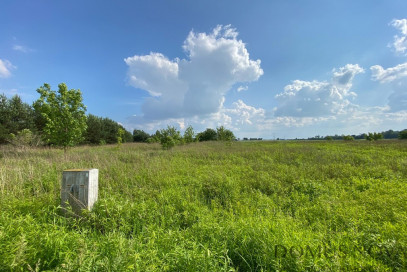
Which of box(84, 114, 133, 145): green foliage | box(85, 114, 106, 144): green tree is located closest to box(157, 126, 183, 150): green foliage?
box(84, 114, 133, 145): green foliage

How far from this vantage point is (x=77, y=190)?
2.90m

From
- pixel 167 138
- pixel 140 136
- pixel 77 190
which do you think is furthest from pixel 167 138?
pixel 140 136

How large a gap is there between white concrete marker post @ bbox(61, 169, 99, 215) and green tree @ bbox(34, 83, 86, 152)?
1084 centimetres

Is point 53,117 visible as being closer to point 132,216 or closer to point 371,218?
point 132,216

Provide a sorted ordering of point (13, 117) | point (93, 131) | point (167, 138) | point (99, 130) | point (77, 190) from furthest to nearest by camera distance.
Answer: point (99, 130) < point (93, 131) < point (13, 117) < point (167, 138) < point (77, 190)

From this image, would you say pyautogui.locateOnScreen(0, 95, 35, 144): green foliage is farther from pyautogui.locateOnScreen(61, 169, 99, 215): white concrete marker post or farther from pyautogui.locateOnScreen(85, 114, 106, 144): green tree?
pyautogui.locateOnScreen(61, 169, 99, 215): white concrete marker post

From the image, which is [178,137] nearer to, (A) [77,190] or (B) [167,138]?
(B) [167,138]

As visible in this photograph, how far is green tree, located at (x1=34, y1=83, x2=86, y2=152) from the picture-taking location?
10.8 m

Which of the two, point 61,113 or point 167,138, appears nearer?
point 61,113

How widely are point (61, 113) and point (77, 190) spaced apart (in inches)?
448

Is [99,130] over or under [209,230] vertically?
over

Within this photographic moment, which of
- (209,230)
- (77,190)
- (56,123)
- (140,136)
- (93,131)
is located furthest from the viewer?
(140,136)

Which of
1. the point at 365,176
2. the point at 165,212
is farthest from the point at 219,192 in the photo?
the point at 365,176

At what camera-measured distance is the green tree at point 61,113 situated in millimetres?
10805
